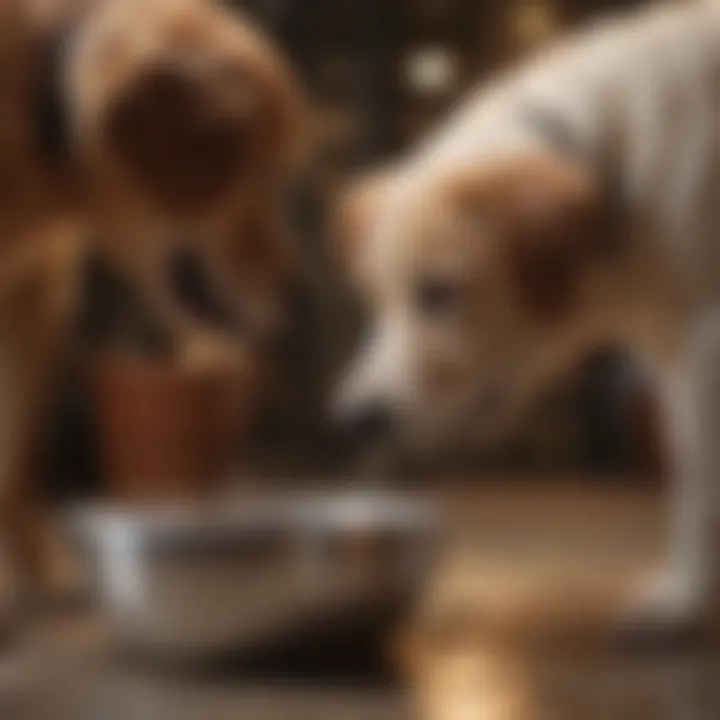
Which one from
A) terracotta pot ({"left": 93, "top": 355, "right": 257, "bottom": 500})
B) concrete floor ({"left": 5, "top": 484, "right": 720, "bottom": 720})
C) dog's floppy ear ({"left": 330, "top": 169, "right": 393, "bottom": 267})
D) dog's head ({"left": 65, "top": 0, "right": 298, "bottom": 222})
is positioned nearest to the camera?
concrete floor ({"left": 5, "top": 484, "right": 720, "bottom": 720})

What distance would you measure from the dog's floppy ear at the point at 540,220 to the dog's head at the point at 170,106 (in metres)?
0.13

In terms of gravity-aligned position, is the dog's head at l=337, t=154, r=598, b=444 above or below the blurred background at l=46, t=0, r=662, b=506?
below

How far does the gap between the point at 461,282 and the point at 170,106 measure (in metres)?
0.20

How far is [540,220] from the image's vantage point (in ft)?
3.17

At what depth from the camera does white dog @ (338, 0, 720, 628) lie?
38.4 inches

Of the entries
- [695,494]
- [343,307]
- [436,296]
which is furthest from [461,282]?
[343,307]

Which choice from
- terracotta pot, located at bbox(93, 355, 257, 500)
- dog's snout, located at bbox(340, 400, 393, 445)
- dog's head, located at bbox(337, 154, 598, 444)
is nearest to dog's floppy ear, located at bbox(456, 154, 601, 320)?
dog's head, located at bbox(337, 154, 598, 444)

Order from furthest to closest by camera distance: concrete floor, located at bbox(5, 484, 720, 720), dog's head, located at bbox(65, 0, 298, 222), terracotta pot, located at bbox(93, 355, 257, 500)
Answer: terracotta pot, located at bbox(93, 355, 257, 500)
dog's head, located at bbox(65, 0, 298, 222)
concrete floor, located at bbox(5, 484, 720, 720)

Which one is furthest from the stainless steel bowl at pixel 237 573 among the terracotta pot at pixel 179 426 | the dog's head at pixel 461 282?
the terracotta pot at pixel 179 426

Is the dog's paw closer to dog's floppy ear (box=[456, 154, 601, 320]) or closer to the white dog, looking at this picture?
the white dog

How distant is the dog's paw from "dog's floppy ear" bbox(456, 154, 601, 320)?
19 centimetres

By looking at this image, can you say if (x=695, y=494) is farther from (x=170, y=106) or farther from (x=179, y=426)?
(x=179, y=426)

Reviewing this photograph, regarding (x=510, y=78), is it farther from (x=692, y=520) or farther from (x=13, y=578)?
(x=13, y=578)

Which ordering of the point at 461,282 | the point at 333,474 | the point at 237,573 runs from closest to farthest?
the point at 237,573 < the point at 461,282 < the point at 333,474
